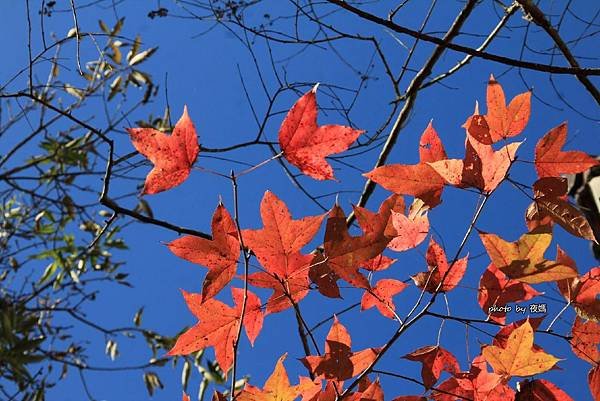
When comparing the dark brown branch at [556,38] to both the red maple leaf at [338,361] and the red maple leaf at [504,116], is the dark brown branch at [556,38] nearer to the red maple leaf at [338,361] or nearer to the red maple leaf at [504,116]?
the red maple leaf at [504,116]

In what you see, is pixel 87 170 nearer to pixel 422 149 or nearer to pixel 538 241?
pixel 422 149

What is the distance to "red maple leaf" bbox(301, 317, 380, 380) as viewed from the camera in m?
0.77

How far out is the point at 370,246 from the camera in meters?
0.70

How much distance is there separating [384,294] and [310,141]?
0.91ft

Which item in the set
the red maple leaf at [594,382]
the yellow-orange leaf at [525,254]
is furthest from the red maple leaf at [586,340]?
the yellow-orange leaf at [525,254]

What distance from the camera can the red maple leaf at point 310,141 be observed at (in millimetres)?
724

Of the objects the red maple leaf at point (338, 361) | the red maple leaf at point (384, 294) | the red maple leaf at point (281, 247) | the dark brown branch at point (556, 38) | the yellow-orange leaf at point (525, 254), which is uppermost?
the dark brown branch at point (556, 38)

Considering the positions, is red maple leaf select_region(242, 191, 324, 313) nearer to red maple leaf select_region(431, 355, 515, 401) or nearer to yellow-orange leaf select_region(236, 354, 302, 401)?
yellow-orange leaf select_region(236, 354, 302, 401)

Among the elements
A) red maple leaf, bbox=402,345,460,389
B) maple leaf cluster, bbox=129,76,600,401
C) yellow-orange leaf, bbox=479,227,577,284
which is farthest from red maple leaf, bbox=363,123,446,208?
red maple leaf, bbox=402,345,460,389

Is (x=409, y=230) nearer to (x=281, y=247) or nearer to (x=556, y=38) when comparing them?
(x=281, y=247)

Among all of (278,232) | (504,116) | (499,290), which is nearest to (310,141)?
(278,232)

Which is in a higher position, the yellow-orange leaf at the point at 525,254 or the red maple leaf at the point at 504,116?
the red maple leaf at the point at 504,116

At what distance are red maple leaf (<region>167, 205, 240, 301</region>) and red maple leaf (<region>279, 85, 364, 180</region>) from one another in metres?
0.11

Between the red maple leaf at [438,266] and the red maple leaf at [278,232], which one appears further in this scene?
the red maple leaf at [438,266]
